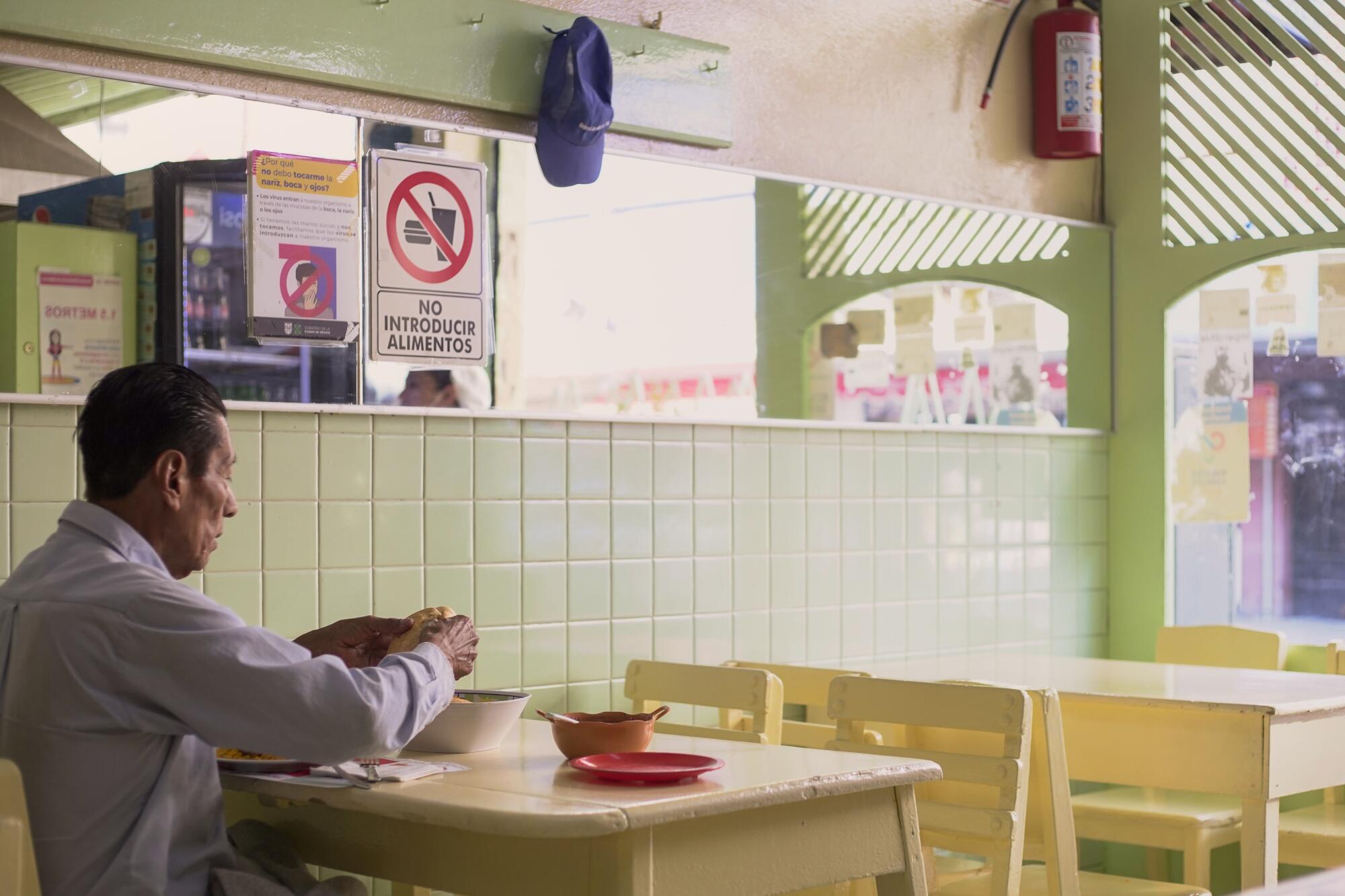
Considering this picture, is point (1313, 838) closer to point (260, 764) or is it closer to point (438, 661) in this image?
point (438, 661)

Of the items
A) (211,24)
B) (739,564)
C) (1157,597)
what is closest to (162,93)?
(211,24)

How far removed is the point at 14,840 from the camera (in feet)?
5.88

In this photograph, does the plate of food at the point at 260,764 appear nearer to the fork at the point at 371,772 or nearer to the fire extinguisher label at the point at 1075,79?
the fork at the point at 371,772

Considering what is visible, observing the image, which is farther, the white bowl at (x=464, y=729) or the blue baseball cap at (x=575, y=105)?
the blue baseball cap at (x=575, y=105)

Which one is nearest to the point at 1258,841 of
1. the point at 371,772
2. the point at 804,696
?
the point at 804,696

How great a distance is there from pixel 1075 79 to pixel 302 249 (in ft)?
8.47

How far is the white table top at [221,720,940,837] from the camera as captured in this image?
A: 184cm

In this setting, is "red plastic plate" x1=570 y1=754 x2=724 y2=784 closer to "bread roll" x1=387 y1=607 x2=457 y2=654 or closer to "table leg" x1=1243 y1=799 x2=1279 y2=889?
"bread roll" x1=387 y1=607 x2=457 y2=654

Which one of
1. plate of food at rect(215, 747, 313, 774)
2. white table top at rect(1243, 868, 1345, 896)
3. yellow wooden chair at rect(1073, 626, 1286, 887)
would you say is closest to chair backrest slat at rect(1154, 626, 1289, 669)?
yellow wooden chair at rect(1073, 626, 1286, 887)

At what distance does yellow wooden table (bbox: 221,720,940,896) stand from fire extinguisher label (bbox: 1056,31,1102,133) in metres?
2.90

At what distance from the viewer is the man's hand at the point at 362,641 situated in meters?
2.44

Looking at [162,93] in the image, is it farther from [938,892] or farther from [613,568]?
[938,892]

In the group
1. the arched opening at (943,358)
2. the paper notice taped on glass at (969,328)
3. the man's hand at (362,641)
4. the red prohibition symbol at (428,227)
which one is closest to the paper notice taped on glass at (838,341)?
the arched opening at (943,358)

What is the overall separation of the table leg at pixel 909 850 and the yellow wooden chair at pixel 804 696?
3.09 ft
